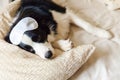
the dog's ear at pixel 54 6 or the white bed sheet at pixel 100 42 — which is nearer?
the white bed sheet at pixel 100 42

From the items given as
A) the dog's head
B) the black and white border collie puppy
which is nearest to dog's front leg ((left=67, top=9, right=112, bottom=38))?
the black and white border collie puppy

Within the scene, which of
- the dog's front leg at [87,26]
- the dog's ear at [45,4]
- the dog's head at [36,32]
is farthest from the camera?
the dog's ear at [45,4]

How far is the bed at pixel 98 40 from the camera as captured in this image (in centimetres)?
95

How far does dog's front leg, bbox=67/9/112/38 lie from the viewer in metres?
1.17

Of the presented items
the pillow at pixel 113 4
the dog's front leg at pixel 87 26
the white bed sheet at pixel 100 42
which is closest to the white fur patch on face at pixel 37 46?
the white bed sheet at pixel 100 42

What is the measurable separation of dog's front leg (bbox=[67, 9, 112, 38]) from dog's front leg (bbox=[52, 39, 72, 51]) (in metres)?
0.20

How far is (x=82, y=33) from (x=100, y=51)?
0.20m

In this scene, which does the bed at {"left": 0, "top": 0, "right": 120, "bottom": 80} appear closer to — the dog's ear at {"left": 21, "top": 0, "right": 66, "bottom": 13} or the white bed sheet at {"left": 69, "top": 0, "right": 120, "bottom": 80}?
the white bed sheet at {"left": 69, "top": 0, "right": 120, "bottom": 80}

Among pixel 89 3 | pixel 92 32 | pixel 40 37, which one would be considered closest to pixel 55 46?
pixel 40 37

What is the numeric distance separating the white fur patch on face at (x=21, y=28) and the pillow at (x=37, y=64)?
0.04 m

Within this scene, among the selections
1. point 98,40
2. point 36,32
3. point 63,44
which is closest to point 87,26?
point 98,40

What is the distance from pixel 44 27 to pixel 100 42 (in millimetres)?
310

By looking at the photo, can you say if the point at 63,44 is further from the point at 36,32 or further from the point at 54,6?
the point at 54,6

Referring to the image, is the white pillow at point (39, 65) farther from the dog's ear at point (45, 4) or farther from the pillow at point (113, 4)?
the pillow at point (113, 4)
